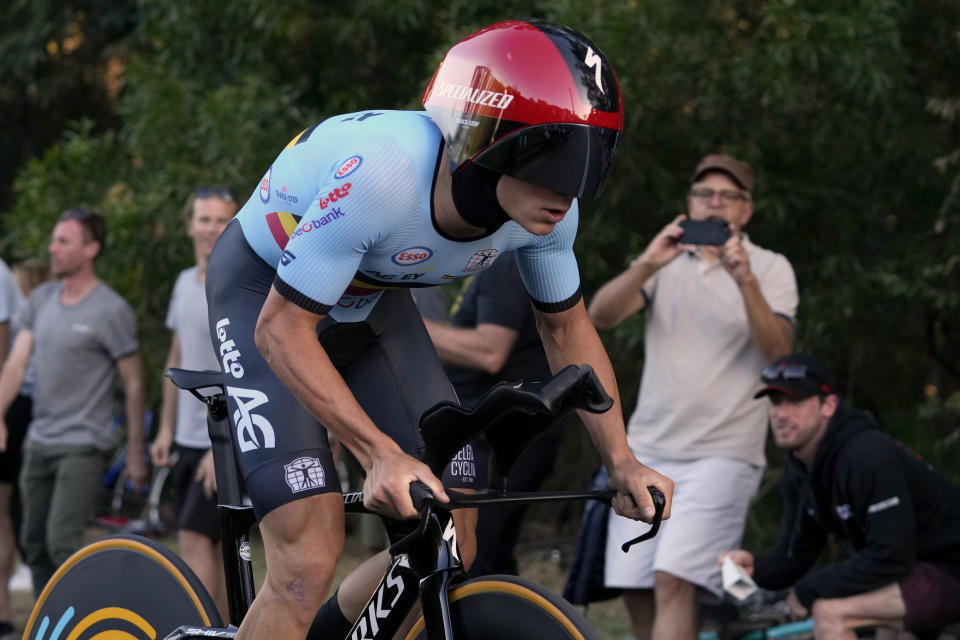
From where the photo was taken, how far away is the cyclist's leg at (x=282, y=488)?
10.3 feet

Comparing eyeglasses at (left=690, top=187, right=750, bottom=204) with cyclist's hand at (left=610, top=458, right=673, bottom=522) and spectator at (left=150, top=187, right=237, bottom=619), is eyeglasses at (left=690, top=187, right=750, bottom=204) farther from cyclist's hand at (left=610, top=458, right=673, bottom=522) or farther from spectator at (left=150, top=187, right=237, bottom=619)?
cyclist's hand at (left=610, top=458, right=673, bottom=522)

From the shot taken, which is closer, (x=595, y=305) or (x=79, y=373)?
(x=595, y=305)

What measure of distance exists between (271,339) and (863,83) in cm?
455

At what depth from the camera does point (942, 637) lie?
641 centimetres

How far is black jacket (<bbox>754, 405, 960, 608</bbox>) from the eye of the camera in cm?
495

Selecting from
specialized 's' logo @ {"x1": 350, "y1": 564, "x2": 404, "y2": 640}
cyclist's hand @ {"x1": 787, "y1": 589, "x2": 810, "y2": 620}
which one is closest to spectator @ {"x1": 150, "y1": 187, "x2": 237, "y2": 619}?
cyclist's hand @ {"x1": 787, "y1": 589, "x2": 810, "y2": 620}

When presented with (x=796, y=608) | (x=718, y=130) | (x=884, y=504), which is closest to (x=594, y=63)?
(x=884, y=504)

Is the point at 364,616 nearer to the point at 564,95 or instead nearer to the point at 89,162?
the point at 564,95

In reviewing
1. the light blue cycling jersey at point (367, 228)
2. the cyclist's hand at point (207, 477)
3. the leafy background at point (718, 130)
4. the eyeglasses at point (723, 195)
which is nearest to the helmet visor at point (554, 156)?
the light blue cycling jersey at point (367, 228)

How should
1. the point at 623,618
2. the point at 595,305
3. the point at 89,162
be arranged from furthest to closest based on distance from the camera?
the point at 89,162 → the point at 623,618 → the point at 595,305

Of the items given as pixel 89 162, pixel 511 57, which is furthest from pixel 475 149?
pixel 89 162

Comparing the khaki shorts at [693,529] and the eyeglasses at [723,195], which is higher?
the eyeglasses at [723,195]

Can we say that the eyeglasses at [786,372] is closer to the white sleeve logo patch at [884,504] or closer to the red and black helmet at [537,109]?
the white sleeve logo patch at [884,504]

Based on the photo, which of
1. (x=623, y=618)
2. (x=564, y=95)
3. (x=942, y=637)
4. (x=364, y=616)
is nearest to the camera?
(x=564, y=95)
